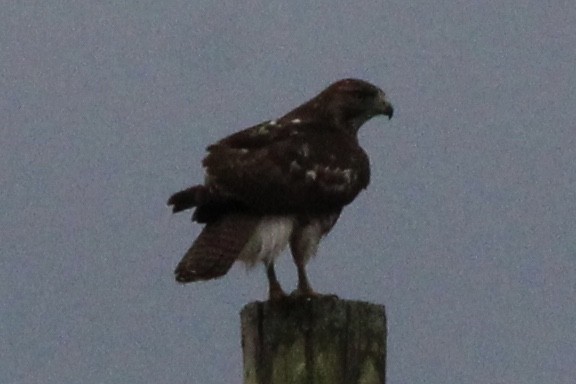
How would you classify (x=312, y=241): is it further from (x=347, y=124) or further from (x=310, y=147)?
(x=347, y=124)

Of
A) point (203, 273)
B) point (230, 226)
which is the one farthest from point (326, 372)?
point (230, 226)

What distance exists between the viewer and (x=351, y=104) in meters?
8.93

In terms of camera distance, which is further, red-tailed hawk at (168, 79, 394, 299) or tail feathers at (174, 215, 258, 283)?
red-tailed hawk at (168, 79, 394, 299)

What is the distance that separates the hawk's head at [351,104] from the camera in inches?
349

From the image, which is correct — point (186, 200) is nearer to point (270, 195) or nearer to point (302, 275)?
point (270, 195)

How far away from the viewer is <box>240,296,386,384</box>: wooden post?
15.5ft

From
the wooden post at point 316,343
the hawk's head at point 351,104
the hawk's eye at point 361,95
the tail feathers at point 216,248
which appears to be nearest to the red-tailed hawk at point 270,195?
the tail feathers at point 216,248

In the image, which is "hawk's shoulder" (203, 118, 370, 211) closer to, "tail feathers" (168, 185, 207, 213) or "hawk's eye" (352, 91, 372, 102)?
"tail feathers" (168, 185, 207, 213)

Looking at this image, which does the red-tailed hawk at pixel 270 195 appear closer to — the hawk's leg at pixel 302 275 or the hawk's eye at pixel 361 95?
the hawk's leg at pixel 302 275

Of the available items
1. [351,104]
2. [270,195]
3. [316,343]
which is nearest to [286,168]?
[270,195]

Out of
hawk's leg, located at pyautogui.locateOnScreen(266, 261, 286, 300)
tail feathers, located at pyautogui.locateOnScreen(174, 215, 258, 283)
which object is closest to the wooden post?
tail feathers, located at pyautogui.locateOnScreen(174, 215, 258, 283)

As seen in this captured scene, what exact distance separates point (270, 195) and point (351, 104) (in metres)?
1.90

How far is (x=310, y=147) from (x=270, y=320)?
3.03 metres

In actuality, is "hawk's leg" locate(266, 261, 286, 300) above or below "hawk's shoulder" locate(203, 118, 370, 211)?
below
